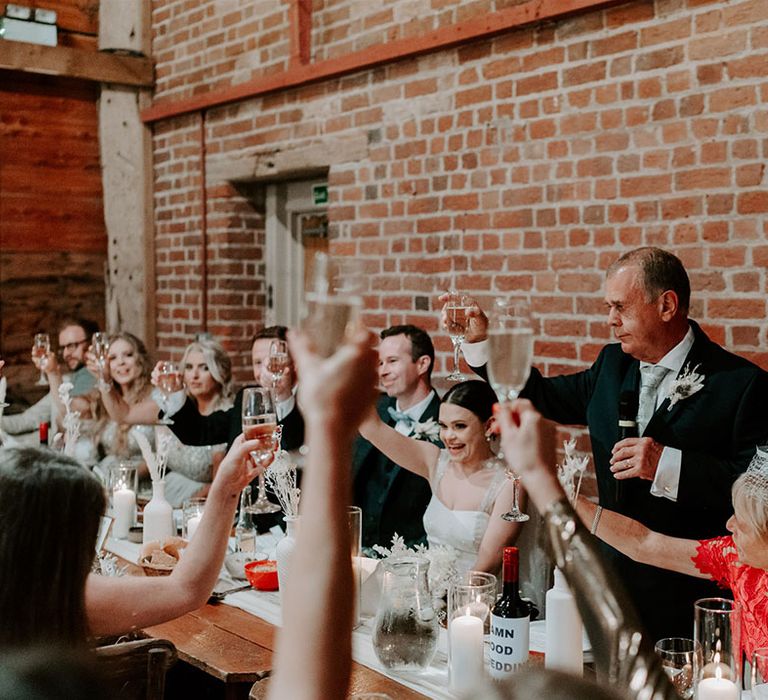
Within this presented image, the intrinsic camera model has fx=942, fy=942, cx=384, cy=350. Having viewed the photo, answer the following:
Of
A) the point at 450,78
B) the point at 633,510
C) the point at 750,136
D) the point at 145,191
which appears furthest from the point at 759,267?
the point at 145,191

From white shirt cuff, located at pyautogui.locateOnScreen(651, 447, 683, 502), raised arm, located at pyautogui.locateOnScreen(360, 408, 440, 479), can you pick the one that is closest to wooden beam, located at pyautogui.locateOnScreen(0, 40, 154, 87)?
raised arm, located at pyautogui.locateOnScreen(360, 408, 440, 479)

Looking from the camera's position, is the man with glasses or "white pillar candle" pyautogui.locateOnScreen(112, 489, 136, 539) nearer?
"white pillar candle" pyautogui.locateOnScreen(112, 489, 136, 539)

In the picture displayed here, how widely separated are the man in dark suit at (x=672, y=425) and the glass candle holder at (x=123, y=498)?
4.16 feet

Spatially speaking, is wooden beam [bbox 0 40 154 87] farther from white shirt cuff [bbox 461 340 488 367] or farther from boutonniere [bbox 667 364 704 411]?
boutonniere [bbox 667 364 704 411]

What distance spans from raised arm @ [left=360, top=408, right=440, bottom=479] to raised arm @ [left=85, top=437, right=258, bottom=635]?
4.51ft

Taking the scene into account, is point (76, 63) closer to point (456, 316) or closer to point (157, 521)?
point (157, 521)

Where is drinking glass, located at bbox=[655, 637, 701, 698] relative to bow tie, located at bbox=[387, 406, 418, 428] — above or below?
below

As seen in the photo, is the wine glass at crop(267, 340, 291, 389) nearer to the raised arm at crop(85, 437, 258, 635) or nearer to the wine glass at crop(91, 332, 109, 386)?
the wine glass at crop(91, 332, 109, 386)

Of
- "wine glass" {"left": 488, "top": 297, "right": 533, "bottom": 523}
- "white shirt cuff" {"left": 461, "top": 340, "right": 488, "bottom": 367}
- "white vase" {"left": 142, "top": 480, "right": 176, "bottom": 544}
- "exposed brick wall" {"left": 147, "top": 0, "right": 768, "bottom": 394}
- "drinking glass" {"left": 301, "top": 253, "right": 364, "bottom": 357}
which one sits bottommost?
"white vase" {"left": 142, "top": 480, "right": 176, "bottom": 544}

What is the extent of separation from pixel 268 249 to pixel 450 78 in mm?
1848

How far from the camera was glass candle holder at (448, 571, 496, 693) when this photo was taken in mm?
1854

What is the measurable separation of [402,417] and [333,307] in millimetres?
2685

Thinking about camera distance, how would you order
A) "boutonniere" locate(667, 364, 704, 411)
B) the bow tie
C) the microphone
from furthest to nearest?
1. the bow tie
2. "boutonniere" locate(667, 364, 704, 411)
3. the microphone

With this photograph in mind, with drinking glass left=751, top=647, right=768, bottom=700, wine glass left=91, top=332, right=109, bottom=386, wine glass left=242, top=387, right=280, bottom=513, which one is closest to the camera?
drinking glass left=751, top=647, right=768, bottom=700
